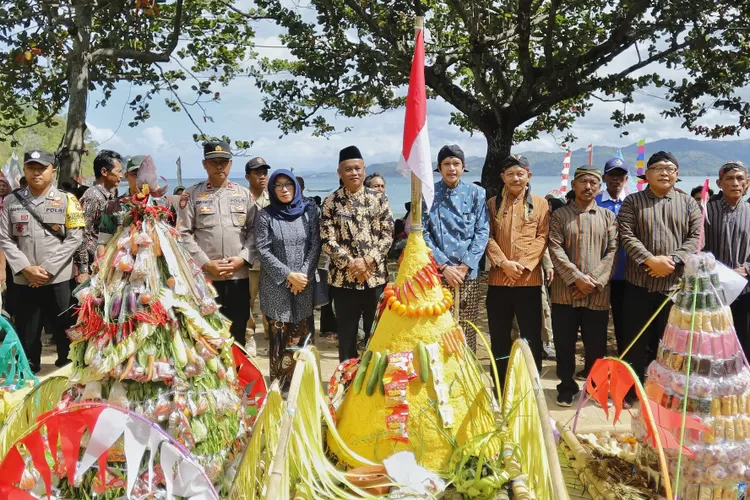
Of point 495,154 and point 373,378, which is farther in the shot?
point 495,154

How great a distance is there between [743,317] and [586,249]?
1.43 metres

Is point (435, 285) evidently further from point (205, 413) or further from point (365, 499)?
point (205, 413)

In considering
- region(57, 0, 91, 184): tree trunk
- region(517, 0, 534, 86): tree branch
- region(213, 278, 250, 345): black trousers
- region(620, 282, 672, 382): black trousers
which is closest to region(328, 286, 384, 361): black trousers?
region(213, 278, 250, 345): black trousers

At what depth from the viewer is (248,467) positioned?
Answer: 7.43ft

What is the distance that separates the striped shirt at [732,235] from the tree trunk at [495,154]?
5.64 m

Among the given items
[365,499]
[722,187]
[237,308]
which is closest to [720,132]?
[722,187]

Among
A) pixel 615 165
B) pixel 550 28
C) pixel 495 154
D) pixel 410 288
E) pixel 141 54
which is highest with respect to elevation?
pixel 550 28

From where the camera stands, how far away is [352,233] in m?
Answer: 4.42

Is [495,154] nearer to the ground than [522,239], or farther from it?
farther from it

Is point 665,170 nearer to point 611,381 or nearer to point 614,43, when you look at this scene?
point 611,381

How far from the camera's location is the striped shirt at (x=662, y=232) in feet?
14.0

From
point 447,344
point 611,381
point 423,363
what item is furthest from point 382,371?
point 611,381

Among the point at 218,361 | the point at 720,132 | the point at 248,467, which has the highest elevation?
the point at 720,132

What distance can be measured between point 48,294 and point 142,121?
490 cm
